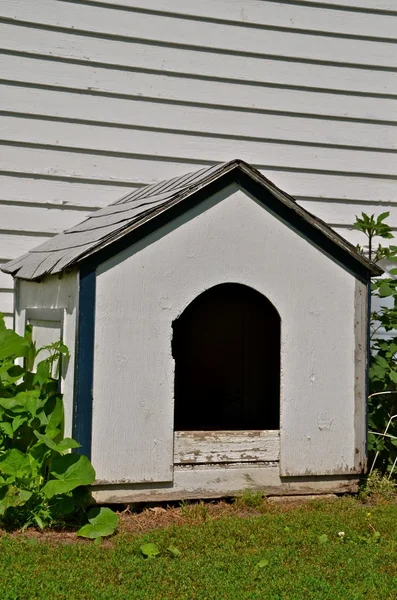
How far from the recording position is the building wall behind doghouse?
4.93 metres

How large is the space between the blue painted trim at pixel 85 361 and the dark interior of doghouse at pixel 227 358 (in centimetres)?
216

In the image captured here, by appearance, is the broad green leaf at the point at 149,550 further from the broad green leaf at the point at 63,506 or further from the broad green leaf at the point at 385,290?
the broad green leaf at the point at 385,290

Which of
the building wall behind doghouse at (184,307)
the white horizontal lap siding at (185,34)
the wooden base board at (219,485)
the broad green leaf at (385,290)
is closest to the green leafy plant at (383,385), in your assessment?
the broad green leaf at (385,290)

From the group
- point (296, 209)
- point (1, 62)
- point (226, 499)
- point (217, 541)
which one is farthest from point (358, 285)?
point (1, 62)

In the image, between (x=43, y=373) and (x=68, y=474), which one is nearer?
(x=68, y=474)

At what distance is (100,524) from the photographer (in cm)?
459

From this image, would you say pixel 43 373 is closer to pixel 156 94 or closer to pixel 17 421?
pixel 17 421

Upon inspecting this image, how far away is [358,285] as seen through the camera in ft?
18.1

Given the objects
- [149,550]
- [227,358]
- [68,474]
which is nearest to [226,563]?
[149,550]

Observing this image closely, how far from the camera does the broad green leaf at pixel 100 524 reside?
4.50 metres

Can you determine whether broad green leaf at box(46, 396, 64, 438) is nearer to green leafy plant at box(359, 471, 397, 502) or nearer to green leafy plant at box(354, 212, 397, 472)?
green leafy plant at box(359, 471, 397, 502)

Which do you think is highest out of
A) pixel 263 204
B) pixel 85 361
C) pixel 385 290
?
pixel 263 204

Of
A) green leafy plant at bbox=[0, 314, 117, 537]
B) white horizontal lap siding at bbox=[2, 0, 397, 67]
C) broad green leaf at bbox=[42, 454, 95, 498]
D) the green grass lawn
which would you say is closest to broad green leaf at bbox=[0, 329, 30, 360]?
green leafy plant at bbox=[0, 314, 117, 537]

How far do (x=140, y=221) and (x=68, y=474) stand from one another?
1.44m
